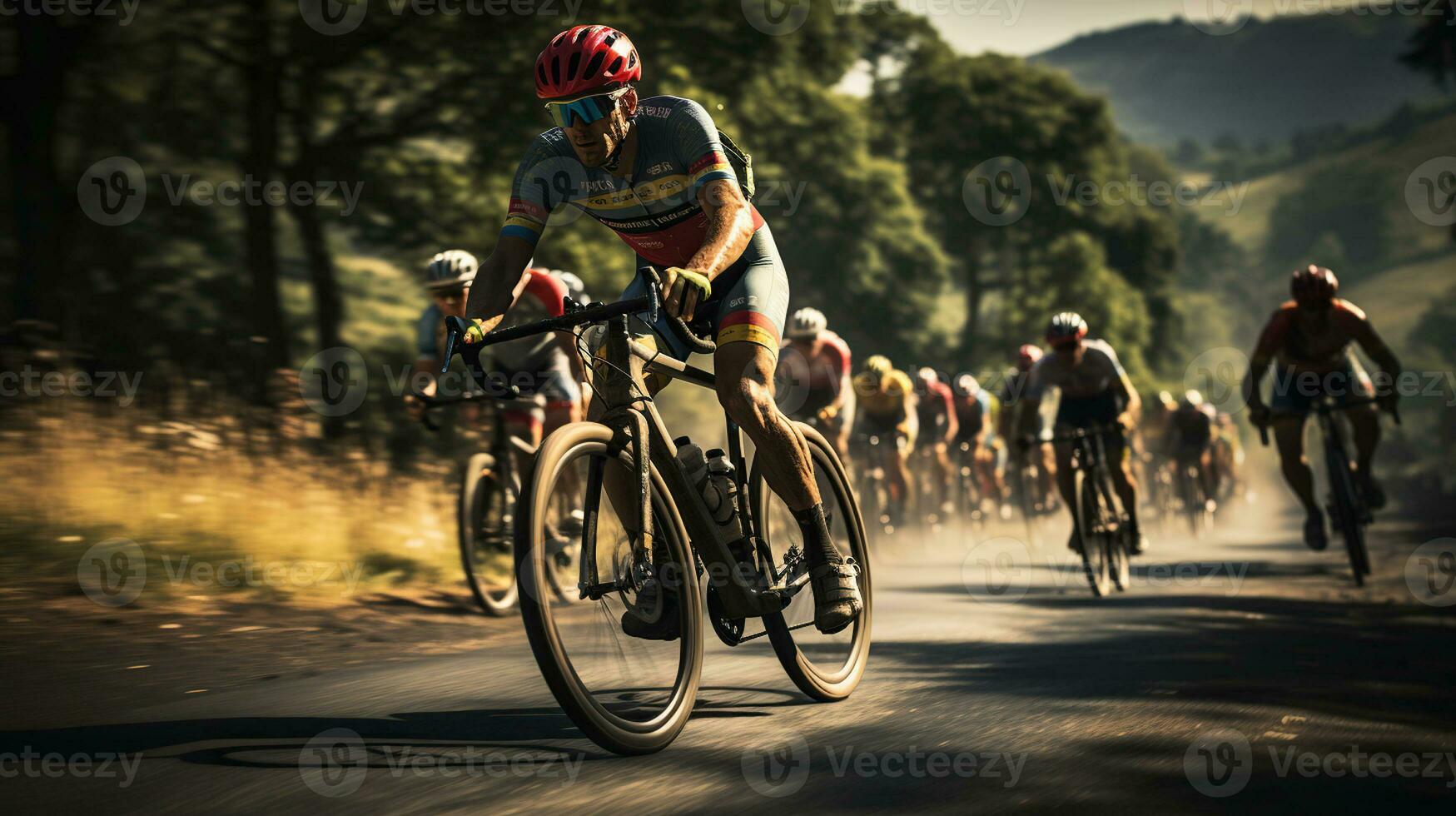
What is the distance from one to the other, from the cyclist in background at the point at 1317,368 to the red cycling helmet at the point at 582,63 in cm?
756

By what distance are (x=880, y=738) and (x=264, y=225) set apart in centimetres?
1089

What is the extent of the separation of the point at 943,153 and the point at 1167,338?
13.6m

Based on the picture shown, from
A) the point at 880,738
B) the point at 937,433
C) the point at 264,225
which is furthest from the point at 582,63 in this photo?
the point at 937,433

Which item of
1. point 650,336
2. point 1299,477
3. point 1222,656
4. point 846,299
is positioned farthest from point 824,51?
point 650,336

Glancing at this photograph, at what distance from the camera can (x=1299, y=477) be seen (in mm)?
11742

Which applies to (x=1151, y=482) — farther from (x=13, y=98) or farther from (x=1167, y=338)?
(x=1167, y=338)

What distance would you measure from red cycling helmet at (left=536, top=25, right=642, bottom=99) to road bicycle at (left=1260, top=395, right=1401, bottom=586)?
7.79m

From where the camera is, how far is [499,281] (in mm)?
4789

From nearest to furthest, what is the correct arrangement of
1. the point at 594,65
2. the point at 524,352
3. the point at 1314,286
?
the point at 594,65, the point at 524,352, the point at 1314,286

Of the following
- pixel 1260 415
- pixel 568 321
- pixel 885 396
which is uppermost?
pixel 885 396

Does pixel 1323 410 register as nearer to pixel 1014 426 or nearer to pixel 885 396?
pixel 1014 426

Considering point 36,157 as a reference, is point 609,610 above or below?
below

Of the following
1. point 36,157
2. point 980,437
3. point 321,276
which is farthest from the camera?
point 980,437

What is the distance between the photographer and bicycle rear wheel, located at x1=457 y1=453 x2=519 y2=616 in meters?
8.50
